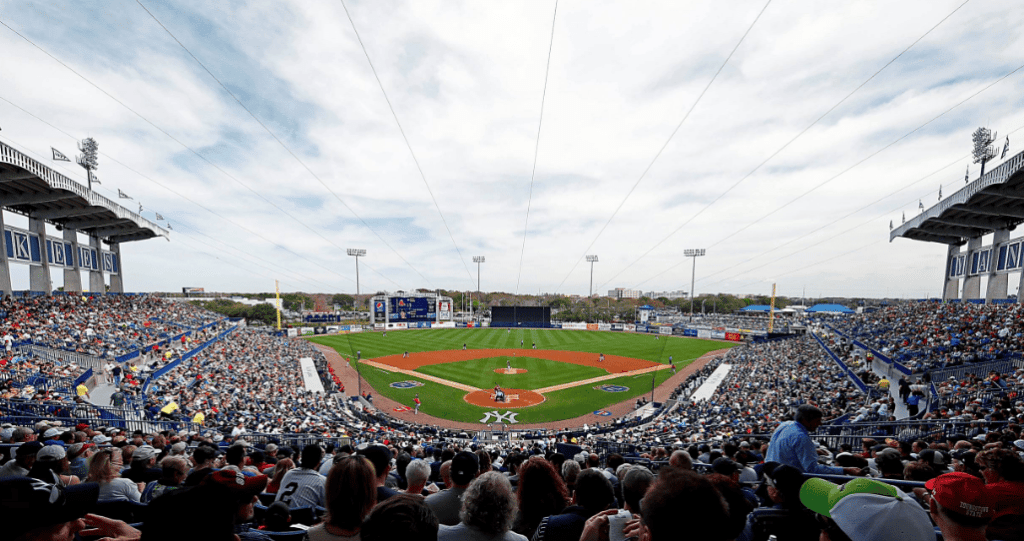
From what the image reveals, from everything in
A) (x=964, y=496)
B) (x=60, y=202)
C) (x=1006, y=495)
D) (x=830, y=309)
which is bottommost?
(x=830, y=309)

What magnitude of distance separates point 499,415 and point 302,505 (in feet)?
66.5

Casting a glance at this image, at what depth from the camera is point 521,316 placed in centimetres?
7600

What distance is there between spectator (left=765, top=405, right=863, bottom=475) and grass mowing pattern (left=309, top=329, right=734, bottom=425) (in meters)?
18.8

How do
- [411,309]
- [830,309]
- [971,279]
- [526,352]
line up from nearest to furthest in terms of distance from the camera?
[971,279] → [526,352] → [411,309] → [830,309]

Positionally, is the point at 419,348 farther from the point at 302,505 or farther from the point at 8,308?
the point at 302,505

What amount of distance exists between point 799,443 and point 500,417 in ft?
65.2

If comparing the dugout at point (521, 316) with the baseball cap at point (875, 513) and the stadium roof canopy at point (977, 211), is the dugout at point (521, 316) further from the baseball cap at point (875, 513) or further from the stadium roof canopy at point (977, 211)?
the baseball cap at point (875, 513)

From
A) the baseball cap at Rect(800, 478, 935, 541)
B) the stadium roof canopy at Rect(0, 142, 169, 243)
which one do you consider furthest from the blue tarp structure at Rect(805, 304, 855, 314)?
the stadium roof canopy at Rect(0, 142, 169, 243)

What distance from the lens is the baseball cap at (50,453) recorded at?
12.3ft

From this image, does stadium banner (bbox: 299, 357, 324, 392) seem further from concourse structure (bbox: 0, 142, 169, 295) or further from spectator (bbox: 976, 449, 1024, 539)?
spectator (bbox: 976, 449, 1024, 539)

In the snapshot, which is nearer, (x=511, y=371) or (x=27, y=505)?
(x=27, y=505)

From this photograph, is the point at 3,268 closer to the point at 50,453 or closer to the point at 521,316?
the point at 50,453

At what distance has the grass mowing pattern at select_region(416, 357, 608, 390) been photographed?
3092 cm

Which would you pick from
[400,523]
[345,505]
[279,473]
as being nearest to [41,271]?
[279,473]
